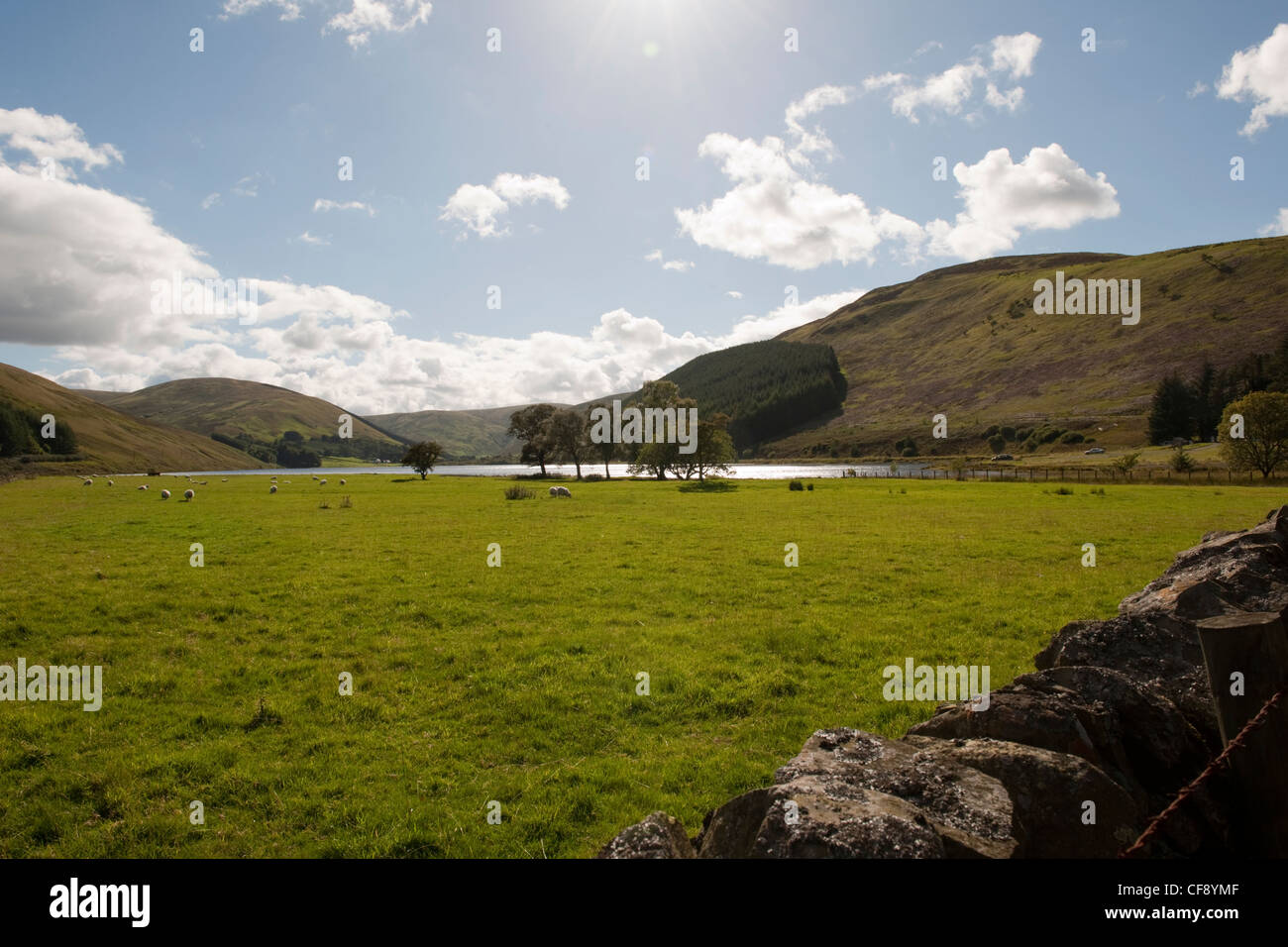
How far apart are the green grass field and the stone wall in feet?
10.0

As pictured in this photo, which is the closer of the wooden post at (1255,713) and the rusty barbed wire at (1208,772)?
the rusty barbed wire at (1208,772)

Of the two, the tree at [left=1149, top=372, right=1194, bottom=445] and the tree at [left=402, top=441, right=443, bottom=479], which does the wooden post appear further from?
the tree at [left=1149, top=372, right=1194, bottom=445]

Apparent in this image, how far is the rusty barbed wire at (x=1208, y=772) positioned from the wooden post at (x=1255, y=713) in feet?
0.31

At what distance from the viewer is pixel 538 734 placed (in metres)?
9.12

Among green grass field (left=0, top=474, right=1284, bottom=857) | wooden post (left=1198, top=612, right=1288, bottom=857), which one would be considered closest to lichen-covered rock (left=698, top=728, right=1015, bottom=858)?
wooden post (left=1198, top=612, right=1288, bottom=857)

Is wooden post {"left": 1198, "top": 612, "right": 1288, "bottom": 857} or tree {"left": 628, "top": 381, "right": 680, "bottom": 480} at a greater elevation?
tree {"left": 628, "top": 381, "right": 680, "bottom": 480}

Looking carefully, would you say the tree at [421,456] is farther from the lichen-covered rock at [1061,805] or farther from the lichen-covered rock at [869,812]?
the lichen-covered rock at [1061,805]

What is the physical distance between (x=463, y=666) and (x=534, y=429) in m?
101

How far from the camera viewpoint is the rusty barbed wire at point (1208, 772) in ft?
12.2

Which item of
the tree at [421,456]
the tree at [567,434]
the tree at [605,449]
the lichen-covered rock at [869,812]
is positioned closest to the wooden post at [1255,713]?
the lichen-covered rock at [869,812]

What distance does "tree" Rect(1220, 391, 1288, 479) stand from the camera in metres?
65.0
